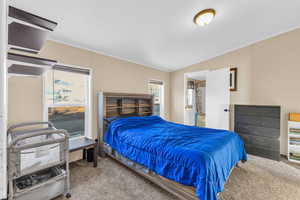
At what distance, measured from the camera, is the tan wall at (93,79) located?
2145 mm

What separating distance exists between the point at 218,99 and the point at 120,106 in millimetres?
2560

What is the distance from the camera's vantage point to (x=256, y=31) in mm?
2818

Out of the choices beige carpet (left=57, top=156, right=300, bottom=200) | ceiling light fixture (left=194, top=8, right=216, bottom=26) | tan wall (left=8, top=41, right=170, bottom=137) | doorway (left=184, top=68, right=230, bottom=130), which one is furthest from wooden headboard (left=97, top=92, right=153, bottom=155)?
ceiling light fixture (left=194, top=8, right=216, bottom=26)

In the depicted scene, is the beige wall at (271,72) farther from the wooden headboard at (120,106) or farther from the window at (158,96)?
the wooden headboard at (120,106)

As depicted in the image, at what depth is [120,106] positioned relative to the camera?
3.41 meters

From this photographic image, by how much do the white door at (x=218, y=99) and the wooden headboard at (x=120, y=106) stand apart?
5.38 feet

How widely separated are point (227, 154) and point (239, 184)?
0.62 m

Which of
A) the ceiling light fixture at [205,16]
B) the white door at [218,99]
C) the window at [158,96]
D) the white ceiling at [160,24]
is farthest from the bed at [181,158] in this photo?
the window at [158,96]

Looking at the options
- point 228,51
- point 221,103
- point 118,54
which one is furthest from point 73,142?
point 228,51

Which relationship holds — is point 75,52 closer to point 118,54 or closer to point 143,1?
point 118,54

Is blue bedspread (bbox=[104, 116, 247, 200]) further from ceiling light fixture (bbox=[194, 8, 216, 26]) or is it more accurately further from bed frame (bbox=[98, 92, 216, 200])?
ceiling light fixture (bbox=[194, 8, 216, 26])

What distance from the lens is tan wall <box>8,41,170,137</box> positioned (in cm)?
214

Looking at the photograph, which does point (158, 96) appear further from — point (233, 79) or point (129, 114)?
point (233, 79)

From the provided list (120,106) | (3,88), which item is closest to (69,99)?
(120,106)
